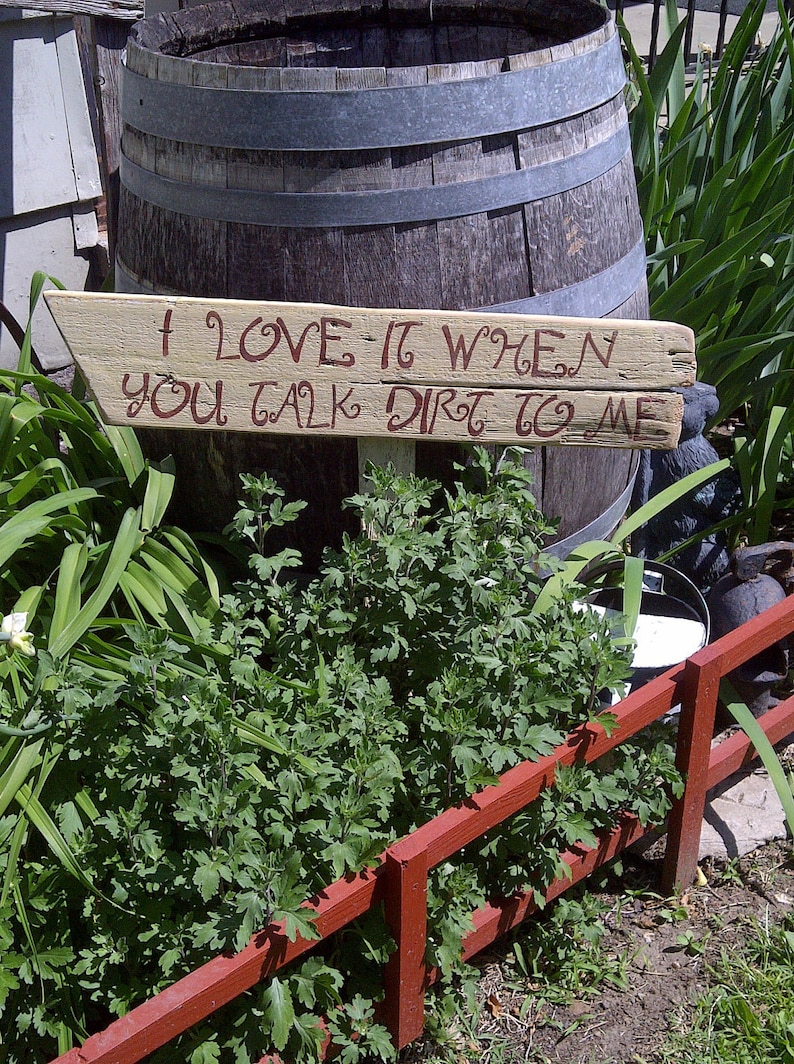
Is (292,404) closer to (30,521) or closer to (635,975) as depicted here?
(30,521)

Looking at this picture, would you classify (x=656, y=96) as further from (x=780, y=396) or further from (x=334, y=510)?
(x=334, y=510)

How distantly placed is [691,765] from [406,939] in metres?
0.61

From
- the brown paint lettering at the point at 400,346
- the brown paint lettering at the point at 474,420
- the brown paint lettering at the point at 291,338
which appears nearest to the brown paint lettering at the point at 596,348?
the brown paint lettering at the point at 474,420

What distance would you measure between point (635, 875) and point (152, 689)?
1.02 metres

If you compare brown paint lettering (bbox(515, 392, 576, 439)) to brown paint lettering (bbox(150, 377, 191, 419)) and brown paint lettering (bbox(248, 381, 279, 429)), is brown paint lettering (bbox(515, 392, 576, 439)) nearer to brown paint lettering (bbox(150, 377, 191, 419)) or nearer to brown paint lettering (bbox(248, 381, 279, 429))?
brown paint lettering (bbox(248, 381, 279, 429))

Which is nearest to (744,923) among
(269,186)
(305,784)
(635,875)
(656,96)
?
(635,875)

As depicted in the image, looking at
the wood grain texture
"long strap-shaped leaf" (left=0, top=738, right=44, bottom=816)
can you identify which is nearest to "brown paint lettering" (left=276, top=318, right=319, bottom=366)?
A: the wood grain texture

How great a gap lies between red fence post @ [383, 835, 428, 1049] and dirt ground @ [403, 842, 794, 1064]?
11cm

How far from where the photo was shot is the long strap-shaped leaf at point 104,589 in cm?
153

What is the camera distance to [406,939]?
150 cm

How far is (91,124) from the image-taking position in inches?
117

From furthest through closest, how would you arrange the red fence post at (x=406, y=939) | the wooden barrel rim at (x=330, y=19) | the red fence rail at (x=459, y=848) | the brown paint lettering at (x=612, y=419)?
the wooden barrel rim at (x=330, y=19) < the brown paint lettering at (x=612, y=419) < the red fence post at (x=406, y=939) < the red fence rail at (x=459, y=848)

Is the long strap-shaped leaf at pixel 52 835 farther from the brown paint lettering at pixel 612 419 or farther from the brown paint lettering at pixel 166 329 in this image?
the brown paint lettering at pixel 612 419

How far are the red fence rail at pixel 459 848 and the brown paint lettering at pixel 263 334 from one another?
720mm
